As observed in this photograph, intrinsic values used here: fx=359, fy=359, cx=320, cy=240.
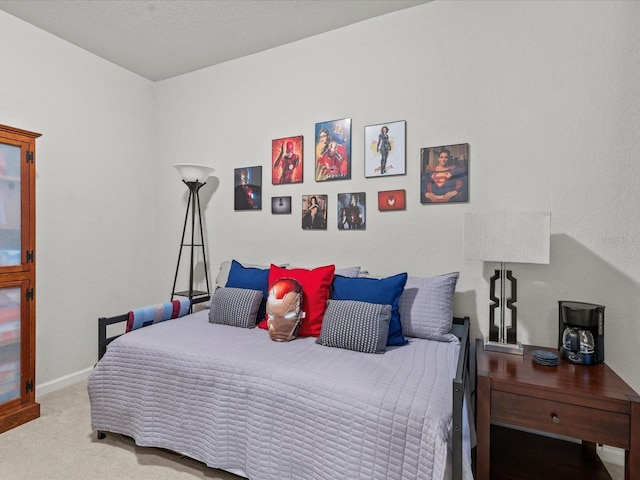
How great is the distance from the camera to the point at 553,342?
207 cm

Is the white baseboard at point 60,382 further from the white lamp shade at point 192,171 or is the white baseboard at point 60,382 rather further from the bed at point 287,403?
the white lamp shade at point 192,171

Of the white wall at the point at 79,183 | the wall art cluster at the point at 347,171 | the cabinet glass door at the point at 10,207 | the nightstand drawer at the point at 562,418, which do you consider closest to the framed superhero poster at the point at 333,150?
the wall art cluster at the point at 347,171

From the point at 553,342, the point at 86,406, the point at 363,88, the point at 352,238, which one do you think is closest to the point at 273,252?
the point at 352,238

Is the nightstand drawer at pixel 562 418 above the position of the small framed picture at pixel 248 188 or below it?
below

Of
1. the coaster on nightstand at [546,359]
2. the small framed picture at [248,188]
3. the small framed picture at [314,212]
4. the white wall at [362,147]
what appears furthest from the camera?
the small framed picture at [248,188]

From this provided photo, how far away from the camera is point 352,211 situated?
2648 millimetres

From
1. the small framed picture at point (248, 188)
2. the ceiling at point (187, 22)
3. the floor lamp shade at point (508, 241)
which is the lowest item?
the floor lamp shade at point (508, 241)

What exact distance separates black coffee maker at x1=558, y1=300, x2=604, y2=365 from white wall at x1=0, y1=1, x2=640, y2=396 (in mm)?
301

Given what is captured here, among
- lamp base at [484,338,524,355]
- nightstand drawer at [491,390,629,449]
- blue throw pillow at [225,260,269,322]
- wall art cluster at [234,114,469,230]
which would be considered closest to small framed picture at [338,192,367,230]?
wall art cluster at [234,114,469,230]

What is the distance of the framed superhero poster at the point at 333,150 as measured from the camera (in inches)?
105

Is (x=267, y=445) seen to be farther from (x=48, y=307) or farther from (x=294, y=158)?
(x=48, y=307)

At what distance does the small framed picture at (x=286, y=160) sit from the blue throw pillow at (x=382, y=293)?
3.52ft

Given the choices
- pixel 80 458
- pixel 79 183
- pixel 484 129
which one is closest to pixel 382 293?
pixel 484 129

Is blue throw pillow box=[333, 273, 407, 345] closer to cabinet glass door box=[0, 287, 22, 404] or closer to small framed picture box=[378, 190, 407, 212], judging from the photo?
small framed picture box=[378, 190, 407, 212]
